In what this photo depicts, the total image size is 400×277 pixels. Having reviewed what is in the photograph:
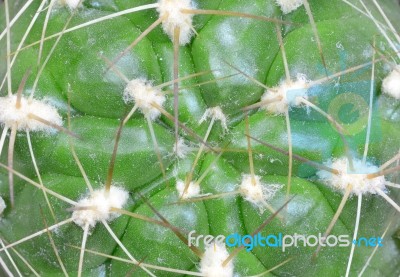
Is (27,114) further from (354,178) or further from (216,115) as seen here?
(354,178)

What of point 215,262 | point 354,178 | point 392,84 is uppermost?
point 392,84

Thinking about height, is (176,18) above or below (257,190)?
above

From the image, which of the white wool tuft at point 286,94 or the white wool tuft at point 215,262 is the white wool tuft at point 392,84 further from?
the white wool tuft at point 215,262

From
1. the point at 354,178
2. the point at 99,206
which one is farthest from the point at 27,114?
the point at 354,178

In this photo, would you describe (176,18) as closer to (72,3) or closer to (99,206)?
(72,3)

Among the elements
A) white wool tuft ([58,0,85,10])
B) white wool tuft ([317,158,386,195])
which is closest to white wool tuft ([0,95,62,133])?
white wool tuft ([58,0,85,10])

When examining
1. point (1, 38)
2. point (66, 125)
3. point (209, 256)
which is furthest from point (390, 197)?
point (1, 38)
